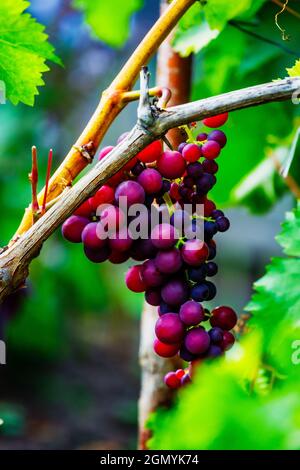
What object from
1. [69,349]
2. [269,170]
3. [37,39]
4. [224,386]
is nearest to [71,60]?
[69,349]

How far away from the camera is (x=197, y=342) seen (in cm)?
52

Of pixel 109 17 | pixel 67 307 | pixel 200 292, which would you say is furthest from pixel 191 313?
pixel 67 307

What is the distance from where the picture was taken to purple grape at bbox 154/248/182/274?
51 centimetres

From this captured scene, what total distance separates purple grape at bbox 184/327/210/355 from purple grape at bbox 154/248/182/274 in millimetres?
54

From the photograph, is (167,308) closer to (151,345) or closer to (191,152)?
(191,152)

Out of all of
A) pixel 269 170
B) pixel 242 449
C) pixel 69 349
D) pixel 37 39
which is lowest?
pixel 242 449

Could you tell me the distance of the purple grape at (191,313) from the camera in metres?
0.52

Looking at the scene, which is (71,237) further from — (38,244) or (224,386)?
(224,386)

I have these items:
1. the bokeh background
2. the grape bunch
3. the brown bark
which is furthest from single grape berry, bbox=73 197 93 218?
the bokeh background

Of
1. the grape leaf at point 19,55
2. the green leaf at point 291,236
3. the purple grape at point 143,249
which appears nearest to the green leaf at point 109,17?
the grape leaf at point 19,55

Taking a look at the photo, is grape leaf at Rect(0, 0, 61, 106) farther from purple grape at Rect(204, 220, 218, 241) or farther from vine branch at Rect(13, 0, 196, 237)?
purple grape at Rect(204, 220, 218, 241)

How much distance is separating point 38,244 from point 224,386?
0.25m

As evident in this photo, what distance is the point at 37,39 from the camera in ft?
2.22
